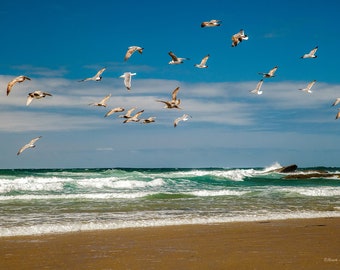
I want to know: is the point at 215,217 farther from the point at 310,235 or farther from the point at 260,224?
the point at 310,235

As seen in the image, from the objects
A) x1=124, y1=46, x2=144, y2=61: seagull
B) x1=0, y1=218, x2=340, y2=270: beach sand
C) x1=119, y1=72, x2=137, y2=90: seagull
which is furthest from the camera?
x1=124, y1=46, x2=144, y2=61: seagull

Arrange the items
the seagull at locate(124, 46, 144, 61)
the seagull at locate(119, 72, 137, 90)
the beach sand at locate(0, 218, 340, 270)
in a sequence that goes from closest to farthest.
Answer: the beach sand at locate(0, 218, 340, 270) → the seagull at locate(119, 72, 137, 90) → the seagull at locate(124, 46, 144, 61)

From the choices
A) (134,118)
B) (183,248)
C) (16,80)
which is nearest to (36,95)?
(16,80)

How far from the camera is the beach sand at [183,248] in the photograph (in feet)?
21.7

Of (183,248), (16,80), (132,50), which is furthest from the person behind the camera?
(132,50)

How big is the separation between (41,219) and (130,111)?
27.9 feet

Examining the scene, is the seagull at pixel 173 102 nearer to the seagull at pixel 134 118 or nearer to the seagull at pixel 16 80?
the seagull at pixel 134 118

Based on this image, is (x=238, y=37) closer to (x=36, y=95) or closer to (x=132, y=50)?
(x=132, y=50)

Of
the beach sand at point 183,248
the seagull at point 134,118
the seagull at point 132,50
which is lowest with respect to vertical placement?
the beach sand at point 183,248

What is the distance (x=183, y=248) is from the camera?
7883 mm

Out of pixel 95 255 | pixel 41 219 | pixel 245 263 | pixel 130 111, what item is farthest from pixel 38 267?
pixel 130 111

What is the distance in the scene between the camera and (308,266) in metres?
6.43

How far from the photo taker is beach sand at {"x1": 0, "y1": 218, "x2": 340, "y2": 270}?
6.62 meters

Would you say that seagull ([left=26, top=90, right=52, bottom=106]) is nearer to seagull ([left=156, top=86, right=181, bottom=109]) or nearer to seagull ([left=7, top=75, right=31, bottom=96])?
seagull ([left=7, top=75, right=31, bottom=96])
